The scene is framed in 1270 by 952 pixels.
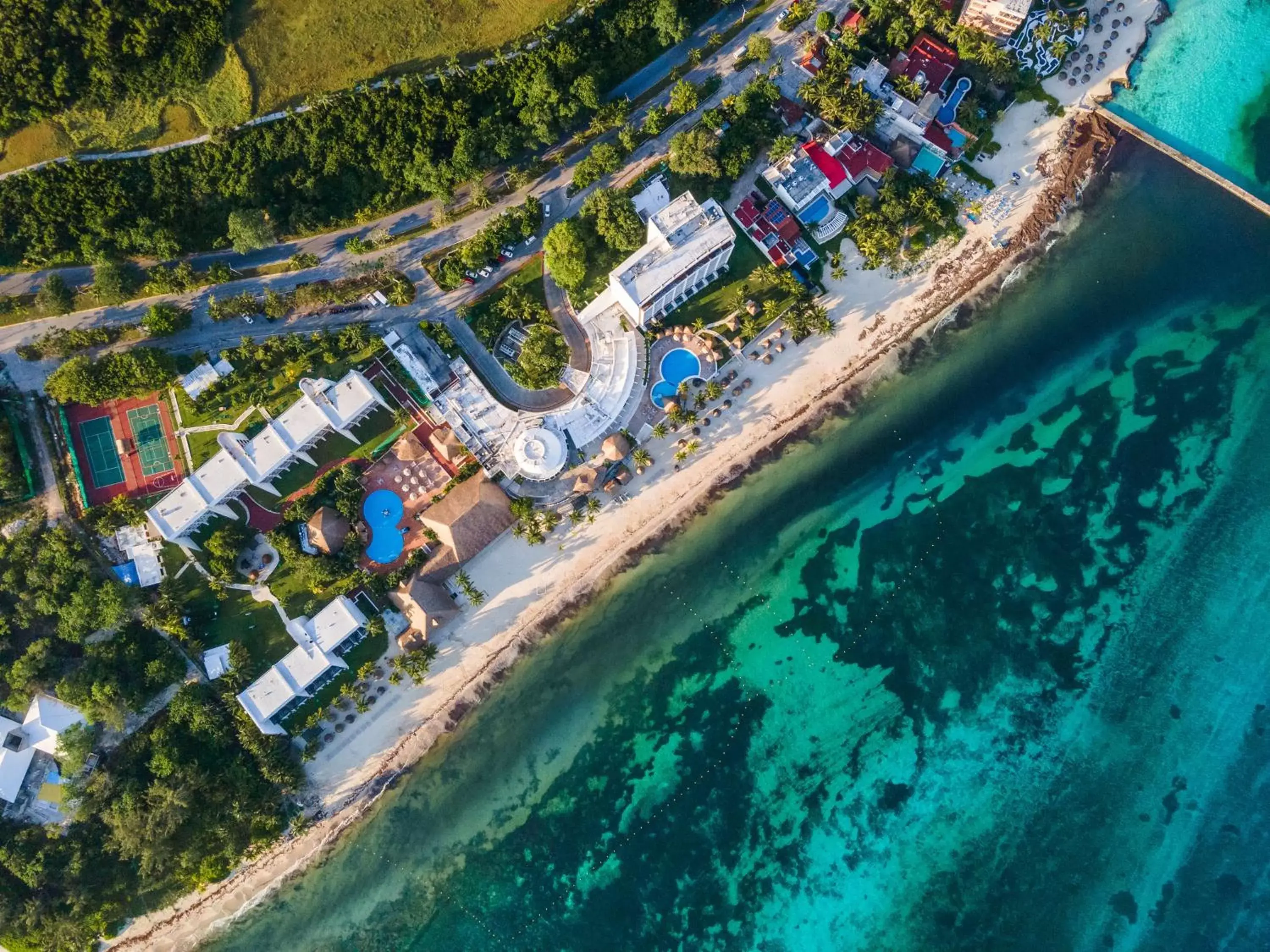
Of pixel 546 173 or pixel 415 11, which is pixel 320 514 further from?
pixel 415 11

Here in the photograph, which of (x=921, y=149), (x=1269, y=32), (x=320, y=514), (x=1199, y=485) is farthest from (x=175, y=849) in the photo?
(x=1269, y=32)

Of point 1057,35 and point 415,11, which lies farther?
point 1057,35

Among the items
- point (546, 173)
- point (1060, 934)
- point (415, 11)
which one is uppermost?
point (415, 11)

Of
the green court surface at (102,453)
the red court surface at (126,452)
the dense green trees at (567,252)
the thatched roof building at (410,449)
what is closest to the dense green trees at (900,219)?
the dense green trees at (567,252)

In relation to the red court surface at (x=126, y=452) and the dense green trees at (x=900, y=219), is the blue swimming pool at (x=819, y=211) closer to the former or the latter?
the dense green trees at (x=900, y=219)

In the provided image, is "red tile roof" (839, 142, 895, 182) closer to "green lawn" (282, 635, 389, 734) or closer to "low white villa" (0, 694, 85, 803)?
"green lawn" (282, 635, 389, 734)

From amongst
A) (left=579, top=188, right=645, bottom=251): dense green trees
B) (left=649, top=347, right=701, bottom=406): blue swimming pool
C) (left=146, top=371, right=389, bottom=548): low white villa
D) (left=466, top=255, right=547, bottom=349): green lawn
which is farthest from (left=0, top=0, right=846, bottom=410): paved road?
(left=649, top=347, right=701, bottom=406): blue swimming pool
